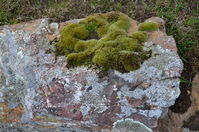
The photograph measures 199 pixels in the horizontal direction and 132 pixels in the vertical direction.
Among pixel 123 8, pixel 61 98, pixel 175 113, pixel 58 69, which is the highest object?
pixel 123 8

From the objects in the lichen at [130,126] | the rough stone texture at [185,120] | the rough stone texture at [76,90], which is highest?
the rough stone texture at [76,90]

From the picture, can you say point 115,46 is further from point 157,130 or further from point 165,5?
point 165,5

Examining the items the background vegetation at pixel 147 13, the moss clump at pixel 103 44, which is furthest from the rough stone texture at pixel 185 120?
the moss clump at pixel 103 44

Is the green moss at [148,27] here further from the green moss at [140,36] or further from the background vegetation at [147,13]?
the background vegetation at [147,13]

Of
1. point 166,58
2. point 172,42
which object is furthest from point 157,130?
point 172,42

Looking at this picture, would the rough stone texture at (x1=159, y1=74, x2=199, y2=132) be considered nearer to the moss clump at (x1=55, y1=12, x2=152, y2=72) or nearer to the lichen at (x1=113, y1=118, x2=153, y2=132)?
the lichen at (x1=113, y1=118, x2=153, y2=132)

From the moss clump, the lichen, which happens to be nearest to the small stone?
the moss clump
